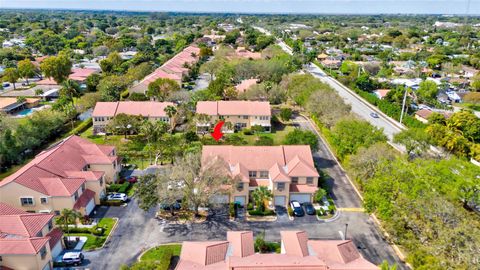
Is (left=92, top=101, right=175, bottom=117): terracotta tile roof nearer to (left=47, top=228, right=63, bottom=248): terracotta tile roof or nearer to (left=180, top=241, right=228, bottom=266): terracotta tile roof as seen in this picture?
(left=47, top=228, right=63, bottom=248): terracotta tile roof

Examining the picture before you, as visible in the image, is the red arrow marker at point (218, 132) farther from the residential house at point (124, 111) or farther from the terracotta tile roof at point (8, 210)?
the terracotta tile roof at point (8, 210)

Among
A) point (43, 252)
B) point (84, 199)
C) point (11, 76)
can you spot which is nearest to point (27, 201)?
point (84, 199)

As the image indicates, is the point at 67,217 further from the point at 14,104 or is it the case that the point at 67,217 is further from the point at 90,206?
the point at 14,104

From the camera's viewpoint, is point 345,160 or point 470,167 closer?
point 470,167

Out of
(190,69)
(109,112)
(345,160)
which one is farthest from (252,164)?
(190,69)

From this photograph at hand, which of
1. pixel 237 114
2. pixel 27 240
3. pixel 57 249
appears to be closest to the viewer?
pixel 27 240

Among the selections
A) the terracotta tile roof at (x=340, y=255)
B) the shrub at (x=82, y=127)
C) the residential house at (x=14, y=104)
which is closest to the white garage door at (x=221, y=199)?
the terracotta tile roof at (x=340, y=255)

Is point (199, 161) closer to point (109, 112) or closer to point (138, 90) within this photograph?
point (109, 112)
